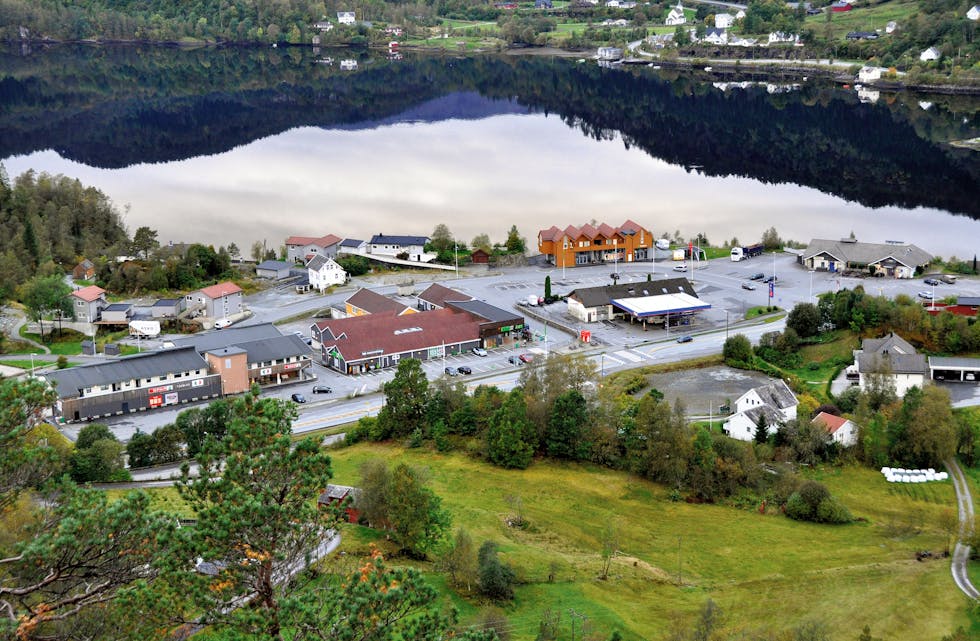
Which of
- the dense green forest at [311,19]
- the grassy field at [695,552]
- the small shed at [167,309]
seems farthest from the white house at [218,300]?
the dense green forest at [311,19]

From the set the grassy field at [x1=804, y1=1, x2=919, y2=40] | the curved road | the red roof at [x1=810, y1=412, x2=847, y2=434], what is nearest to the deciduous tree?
the curved road

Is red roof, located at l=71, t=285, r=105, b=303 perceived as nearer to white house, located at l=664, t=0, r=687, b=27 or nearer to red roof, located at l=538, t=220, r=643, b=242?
red roof, located at l=538, t=220, r=643, b=242

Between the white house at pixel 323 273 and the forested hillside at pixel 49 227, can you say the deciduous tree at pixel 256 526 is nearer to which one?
the white house at pixel 323 273

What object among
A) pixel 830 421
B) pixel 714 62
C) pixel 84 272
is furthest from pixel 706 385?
pixel 714 62

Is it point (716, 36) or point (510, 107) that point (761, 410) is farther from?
point (716, 36)

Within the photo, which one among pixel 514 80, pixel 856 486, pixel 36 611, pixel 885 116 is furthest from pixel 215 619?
pixel 514 80

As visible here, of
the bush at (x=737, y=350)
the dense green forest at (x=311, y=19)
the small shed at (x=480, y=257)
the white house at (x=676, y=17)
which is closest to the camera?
the bush at (x=737, y=350)
